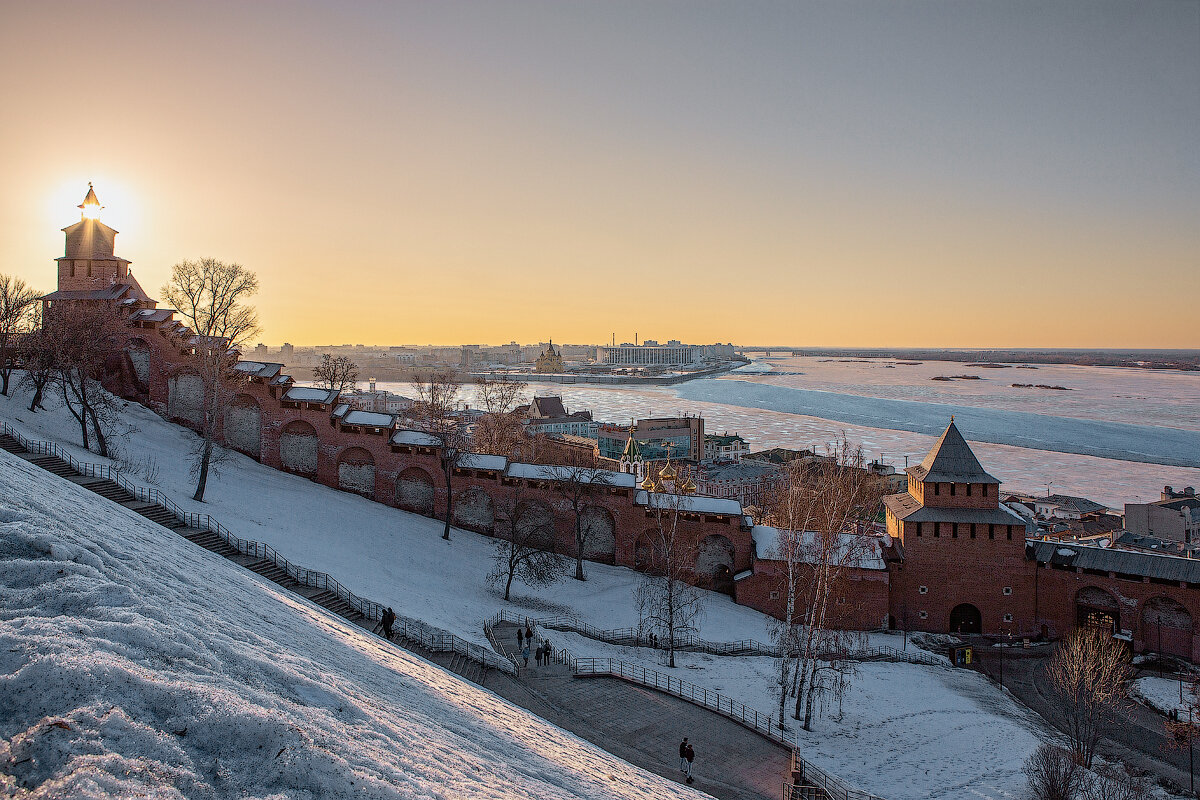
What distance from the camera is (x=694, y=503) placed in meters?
25.2

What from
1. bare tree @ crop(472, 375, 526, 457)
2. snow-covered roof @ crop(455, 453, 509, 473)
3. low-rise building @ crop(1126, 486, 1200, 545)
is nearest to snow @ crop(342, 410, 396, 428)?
snow-covered roof @ crop(455, 453, 509, 473)

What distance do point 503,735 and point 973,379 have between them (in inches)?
7768

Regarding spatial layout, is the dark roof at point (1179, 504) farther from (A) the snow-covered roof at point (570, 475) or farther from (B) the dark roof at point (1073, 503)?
(A) the snow-covered roof at point (570, 475)

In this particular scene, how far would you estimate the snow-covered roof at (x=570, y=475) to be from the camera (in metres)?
25.3

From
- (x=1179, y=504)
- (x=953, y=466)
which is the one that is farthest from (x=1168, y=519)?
(x=953, y=466)

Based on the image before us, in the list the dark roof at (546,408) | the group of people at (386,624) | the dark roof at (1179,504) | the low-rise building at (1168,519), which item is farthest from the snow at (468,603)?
the dark roof at (546,408)

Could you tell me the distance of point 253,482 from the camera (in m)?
23.9

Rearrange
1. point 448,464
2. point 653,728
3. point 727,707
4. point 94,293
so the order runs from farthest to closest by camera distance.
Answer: point 94,293, point 448,464, point 727,707, point 653,728

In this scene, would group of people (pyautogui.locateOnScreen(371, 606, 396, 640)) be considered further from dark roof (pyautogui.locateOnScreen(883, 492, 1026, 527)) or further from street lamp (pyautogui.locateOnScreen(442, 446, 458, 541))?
dark roof (pyautogui.locateOnScreen(883, 492, 1026, 527))

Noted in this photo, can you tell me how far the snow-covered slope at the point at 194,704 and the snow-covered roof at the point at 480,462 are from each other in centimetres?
1638

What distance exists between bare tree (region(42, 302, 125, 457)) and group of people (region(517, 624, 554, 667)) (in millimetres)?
13904

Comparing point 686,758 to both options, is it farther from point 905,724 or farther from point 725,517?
point 725,517

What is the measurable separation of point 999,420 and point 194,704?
10000 cm

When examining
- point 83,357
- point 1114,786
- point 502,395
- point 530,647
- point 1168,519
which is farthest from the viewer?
point 502,395
